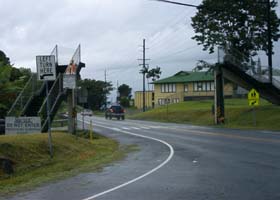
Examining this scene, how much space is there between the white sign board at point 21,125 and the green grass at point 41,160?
0.42 m

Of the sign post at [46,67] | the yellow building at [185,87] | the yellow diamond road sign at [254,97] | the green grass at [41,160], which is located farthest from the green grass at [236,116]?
the yellow building at [185,87]

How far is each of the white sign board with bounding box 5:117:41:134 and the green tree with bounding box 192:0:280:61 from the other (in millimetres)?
44850

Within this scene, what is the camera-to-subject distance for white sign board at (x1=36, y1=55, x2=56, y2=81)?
1794 centimetres

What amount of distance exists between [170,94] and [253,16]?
5328cm

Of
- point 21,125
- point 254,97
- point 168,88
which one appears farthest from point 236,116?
point 168,88

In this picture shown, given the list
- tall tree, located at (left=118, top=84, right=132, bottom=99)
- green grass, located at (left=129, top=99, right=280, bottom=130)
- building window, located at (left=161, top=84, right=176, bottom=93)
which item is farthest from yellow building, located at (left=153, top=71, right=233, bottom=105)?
tall tree, located at (left=118, top=84, right=132, bottom=99)

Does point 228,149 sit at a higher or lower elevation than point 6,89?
lower

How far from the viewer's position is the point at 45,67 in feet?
59.2

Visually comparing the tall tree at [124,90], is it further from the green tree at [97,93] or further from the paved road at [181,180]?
the paved road at [181,180]

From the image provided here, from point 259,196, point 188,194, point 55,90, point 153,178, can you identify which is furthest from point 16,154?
point 55,90

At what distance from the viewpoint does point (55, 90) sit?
28766 mm

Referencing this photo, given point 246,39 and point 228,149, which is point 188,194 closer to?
point 228,149

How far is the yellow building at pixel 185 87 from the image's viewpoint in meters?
106

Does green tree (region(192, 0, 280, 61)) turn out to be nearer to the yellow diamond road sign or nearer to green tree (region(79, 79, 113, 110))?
the yellow diamond road sign
